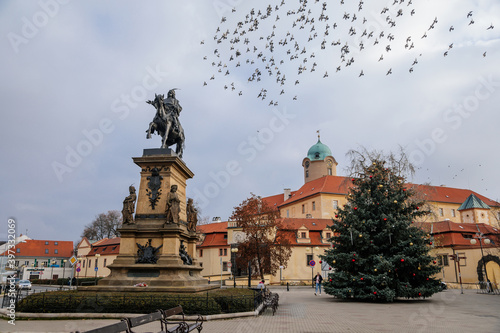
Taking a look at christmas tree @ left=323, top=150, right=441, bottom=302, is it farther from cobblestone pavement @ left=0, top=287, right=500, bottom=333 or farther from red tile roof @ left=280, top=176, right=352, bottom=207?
red tile roof @ left=280, top=176, right=352, bottom=207

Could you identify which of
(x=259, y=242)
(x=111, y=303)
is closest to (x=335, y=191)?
(x=259, y=242)

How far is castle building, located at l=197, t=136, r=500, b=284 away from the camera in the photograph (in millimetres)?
42250

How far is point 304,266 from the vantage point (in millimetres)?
49812

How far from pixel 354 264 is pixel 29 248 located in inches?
3150

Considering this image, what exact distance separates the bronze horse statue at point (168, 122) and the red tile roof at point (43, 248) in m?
76.5

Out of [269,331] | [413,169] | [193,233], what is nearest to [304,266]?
[413,169]

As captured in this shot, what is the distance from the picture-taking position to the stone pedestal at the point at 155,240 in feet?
41.9

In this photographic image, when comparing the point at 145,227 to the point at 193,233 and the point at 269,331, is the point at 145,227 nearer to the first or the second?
the point at 193,233

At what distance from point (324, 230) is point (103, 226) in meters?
46.8

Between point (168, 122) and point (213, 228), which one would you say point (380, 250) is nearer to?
point (168, 122)

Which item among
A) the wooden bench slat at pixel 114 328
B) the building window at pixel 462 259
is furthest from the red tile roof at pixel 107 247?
the wooden bench slat at pixel 114 328

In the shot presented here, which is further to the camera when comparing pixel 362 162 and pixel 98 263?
pixel 98 263

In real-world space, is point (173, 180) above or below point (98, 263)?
above

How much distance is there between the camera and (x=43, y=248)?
8050cm
